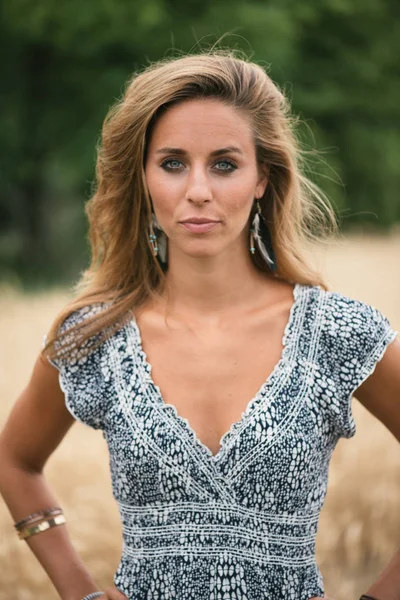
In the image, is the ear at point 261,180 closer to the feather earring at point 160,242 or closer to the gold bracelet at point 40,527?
the feather earring at point 160,242

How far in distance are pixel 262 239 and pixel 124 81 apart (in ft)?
37.4

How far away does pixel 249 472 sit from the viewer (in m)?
2.56

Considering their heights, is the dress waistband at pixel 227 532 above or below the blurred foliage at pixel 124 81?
below

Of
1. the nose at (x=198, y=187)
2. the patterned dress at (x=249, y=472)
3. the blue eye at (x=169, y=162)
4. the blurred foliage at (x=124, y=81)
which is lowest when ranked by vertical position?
the patterned dress at (x=249, y=472)

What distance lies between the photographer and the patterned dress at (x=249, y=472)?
257cm

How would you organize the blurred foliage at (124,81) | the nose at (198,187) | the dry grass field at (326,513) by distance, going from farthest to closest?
the blurred foliage at (124,81)
the dry grass field at (326,513)
the nose at (198,187)

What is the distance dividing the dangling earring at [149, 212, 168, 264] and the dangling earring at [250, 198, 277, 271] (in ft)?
0.78

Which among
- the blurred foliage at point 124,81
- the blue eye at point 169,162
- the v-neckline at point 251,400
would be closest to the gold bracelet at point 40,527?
the v-neckline at point 251,400

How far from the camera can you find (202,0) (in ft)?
50.1

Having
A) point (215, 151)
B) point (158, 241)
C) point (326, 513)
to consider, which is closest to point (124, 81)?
point (326, 513)

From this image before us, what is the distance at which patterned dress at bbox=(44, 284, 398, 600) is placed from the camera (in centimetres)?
257

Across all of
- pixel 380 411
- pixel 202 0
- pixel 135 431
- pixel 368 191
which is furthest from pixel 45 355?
pixel 368 191

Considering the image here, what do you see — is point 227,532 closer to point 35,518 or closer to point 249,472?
point 249,472

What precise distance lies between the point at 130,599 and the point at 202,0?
13.5 m
